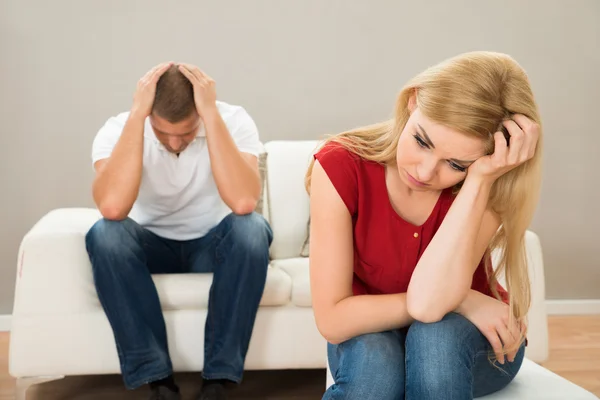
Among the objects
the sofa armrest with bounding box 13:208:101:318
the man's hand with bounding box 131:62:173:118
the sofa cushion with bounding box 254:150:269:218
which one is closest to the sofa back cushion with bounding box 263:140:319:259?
the sofa cushion with bounding box 254:150:269:218

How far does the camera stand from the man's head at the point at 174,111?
246 centimetres

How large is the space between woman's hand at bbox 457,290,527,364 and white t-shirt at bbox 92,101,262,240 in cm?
127

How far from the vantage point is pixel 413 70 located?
3699mm

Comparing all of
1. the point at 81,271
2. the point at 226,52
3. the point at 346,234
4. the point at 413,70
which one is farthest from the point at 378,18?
the point at 346,234

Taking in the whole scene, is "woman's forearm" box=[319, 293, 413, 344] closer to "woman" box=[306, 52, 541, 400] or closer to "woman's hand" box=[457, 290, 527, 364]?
"woman" box=[306, 52, 541, 400]

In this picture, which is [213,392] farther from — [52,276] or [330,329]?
[330,329]

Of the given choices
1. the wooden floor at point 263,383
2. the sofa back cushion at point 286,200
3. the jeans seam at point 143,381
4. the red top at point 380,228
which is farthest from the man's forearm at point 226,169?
the red top at point 380,228

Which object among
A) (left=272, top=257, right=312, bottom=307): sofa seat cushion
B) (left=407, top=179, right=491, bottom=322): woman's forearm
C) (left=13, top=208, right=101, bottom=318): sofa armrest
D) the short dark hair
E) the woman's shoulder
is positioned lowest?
(left=272, top=257, right=312, bottom=307): sofa seat cushion

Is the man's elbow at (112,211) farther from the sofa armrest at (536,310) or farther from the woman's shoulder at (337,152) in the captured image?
the sofa armrest at (536,310)

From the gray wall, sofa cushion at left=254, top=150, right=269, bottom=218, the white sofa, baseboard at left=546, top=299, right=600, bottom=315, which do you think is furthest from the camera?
baseboard at left=546, top=299, right=600, bottom=315

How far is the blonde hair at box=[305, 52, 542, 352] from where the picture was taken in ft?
4.50

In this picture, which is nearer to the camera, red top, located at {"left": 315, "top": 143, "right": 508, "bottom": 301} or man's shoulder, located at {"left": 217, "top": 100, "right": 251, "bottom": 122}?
red top, located at {"left": 315, "top": 143, "right": 508, "bottom": 301}

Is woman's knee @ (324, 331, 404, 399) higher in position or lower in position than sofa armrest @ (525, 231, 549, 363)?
higher

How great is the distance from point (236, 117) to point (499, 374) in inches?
56.5
